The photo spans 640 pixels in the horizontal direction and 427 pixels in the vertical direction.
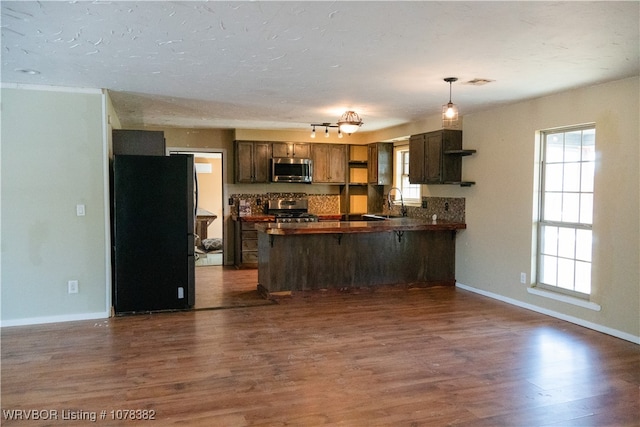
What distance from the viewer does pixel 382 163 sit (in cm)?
838

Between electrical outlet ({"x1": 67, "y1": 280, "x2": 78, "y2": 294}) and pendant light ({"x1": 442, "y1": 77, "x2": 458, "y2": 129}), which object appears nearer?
pendant light ({"x1": 442, "y1": 77, "x2": 458, "y2": 129})

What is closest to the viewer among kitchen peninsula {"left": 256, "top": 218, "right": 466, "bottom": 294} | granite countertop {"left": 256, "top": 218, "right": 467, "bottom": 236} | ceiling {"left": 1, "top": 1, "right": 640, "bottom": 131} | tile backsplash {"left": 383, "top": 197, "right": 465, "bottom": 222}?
ceiling {"left": 1, "top": 1, "right": 640, "bottom": 131}

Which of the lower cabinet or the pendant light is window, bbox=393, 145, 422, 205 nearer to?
the lower cabinet

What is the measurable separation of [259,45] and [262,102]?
2242mm

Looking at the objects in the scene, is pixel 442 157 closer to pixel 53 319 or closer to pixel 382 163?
pixel 382 163

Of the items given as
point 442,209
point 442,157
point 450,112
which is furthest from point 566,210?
point 442,209

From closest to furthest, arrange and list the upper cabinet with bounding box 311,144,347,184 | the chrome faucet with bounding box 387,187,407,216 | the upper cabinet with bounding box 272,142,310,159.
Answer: the chrome faucet with bounding box 387,187,407,216
the upper cabinet with bounding box 272,142,310,159
the upper cabinet with bounding box 311,144,347,184

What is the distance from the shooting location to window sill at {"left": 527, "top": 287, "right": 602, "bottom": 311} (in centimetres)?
454

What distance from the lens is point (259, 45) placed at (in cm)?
326

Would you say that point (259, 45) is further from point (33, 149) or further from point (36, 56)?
point (33, 149)

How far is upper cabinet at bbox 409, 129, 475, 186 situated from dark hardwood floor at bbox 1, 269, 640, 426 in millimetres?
1973

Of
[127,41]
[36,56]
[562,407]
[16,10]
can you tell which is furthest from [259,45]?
[562,407]

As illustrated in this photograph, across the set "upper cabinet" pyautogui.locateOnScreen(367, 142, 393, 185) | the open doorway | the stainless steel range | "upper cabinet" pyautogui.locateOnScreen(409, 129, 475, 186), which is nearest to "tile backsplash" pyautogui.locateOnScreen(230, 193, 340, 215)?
the stainless steel range

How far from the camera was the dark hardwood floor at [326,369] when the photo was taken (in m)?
2.81
